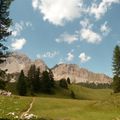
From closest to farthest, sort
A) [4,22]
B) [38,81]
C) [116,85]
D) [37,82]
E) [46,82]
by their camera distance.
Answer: [4,22] < [116,85] < [37,82] < [38,81] < [46,82]

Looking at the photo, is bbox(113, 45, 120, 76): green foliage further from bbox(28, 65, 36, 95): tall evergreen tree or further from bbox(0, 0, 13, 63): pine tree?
bbox(0, 0, 13, 63): pine tree

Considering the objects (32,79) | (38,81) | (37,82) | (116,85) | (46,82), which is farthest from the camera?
(46,82)

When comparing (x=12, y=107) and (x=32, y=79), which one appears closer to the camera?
(x=12, y=107)

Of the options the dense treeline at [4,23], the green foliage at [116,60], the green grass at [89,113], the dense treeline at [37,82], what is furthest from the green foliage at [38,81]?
the dense treeline at [4,23]

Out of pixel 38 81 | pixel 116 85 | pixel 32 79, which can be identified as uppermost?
pixel 32 79

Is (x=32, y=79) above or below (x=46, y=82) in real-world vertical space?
above

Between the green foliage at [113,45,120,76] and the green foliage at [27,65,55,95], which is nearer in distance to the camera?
the green foliage at [113,45,120,76]

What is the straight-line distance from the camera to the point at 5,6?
45.5m

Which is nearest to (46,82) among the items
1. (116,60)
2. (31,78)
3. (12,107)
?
(31,78)

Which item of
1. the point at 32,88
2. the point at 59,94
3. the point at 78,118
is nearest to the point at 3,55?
the point at 78,118

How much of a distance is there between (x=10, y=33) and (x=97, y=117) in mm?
19468

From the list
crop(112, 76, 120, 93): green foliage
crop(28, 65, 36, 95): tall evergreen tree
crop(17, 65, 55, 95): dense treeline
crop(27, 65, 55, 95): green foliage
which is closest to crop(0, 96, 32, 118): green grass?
crop(112, 76, 120, 93): green foliage

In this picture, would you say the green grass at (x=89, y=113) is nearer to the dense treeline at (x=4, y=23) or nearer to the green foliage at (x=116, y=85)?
the dense treeline at (x=4, y=23)

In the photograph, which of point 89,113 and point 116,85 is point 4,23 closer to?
point 89,113
